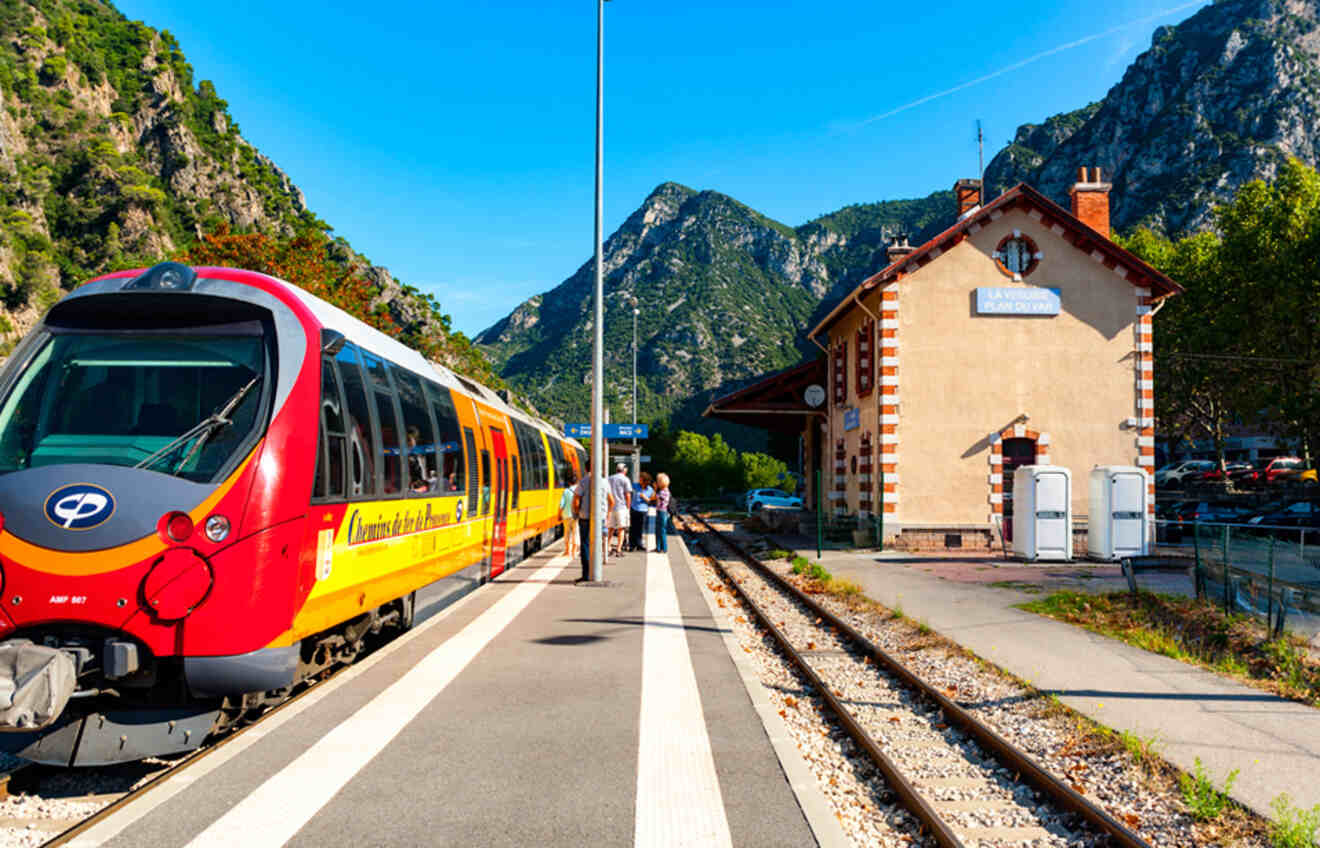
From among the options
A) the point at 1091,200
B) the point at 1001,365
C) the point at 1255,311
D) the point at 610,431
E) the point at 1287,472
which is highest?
the point at 1091,200

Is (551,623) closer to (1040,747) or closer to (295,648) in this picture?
(295,648)

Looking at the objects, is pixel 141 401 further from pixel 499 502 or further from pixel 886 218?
pixel 886 218

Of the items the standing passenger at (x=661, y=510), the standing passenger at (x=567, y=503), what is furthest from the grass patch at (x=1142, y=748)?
the standing passenger at (x=567, y=503)

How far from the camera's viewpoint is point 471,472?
11.3 meters

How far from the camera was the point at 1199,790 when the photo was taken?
4824 millimetres

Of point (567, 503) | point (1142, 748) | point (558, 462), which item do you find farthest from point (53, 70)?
point (1142, 748)

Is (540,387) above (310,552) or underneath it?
above

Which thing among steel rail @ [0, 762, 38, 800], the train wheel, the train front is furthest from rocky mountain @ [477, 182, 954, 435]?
steel rail @ [0, 762, 38, 800]

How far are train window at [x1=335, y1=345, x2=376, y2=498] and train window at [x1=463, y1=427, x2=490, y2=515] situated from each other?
13.2 ft

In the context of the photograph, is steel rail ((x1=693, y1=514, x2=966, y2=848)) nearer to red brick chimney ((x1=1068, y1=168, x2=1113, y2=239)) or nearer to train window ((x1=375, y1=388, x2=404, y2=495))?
train window ((x1=375, y1=388, x2=404, y2=495))

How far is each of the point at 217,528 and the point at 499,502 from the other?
8676mm

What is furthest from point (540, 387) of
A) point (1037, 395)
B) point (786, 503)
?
point (1037, 395)

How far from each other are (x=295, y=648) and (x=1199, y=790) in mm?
5018

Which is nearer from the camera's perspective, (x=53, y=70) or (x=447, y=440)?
(x=447, y=440)
